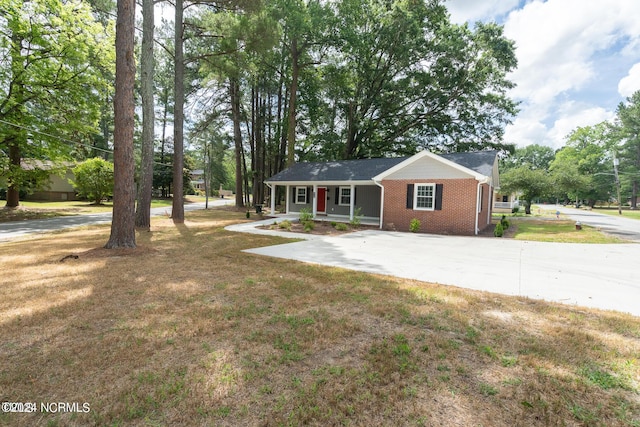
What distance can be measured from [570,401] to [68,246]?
→ 35.4 feet

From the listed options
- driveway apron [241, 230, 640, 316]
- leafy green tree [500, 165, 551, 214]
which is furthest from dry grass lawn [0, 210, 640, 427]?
leafy green tree [500, 165, 551, 214]

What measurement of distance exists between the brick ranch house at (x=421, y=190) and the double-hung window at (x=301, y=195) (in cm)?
160

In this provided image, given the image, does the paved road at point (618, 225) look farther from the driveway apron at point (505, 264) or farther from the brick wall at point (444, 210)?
the brick wall at point (444, 210)

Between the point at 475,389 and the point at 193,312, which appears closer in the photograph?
A: the point at 475,389

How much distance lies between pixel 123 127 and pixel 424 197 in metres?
11.6

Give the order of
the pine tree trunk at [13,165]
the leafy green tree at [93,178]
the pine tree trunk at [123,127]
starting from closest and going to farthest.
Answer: the pine tree trunk at [123,127], the pine tree trunk at [13,165], the leafy green tree at [93,178]

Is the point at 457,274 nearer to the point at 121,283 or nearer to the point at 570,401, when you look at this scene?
the point at 570,401

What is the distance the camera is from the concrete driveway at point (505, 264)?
4.74 metres

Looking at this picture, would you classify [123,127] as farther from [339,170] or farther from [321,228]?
[339,170]

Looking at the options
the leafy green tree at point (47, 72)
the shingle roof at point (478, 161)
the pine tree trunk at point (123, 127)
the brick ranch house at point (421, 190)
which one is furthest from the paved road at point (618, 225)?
the leafy green tree at point (47, 72)

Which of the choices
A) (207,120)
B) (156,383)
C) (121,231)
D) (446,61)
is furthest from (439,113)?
(156,383)

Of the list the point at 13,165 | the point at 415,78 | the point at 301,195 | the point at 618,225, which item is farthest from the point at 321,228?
the point at 618,225

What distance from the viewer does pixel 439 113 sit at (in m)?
22.6

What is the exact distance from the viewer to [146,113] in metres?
11.0
